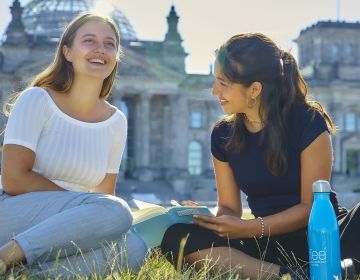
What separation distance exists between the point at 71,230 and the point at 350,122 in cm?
6334

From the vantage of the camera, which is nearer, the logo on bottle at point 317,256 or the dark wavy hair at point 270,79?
the logo on bottle at point 317,256

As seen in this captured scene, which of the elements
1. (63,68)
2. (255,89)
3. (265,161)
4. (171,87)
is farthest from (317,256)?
(171,87)

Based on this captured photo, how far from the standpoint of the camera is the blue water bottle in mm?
5508

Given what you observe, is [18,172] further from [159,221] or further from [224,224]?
[224,224]

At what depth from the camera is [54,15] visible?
6856cm

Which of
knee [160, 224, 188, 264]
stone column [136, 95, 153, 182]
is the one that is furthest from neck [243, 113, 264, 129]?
stone column [136, 95, 153, 182]

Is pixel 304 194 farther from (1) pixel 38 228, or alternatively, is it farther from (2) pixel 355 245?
(1) pixel 38 228

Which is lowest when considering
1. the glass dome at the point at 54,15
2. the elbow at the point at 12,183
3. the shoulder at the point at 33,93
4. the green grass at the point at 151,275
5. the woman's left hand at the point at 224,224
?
the green grass at the point at 151,275

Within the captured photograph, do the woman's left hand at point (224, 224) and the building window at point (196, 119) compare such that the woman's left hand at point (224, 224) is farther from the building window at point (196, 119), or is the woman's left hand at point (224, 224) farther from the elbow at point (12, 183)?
the building window at point (196, 119)

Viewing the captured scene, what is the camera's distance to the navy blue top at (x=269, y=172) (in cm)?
652

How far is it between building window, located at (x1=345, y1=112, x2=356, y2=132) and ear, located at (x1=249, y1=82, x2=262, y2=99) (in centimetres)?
6169

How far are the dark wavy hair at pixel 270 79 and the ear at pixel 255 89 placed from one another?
0.09 feet

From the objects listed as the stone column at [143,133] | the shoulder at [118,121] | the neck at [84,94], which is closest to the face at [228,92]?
the shoulder at [118,121]

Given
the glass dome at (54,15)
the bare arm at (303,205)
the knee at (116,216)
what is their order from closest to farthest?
the knee at (116,216) → the bare arm at (303,205) → the glass dome at (54,15)
